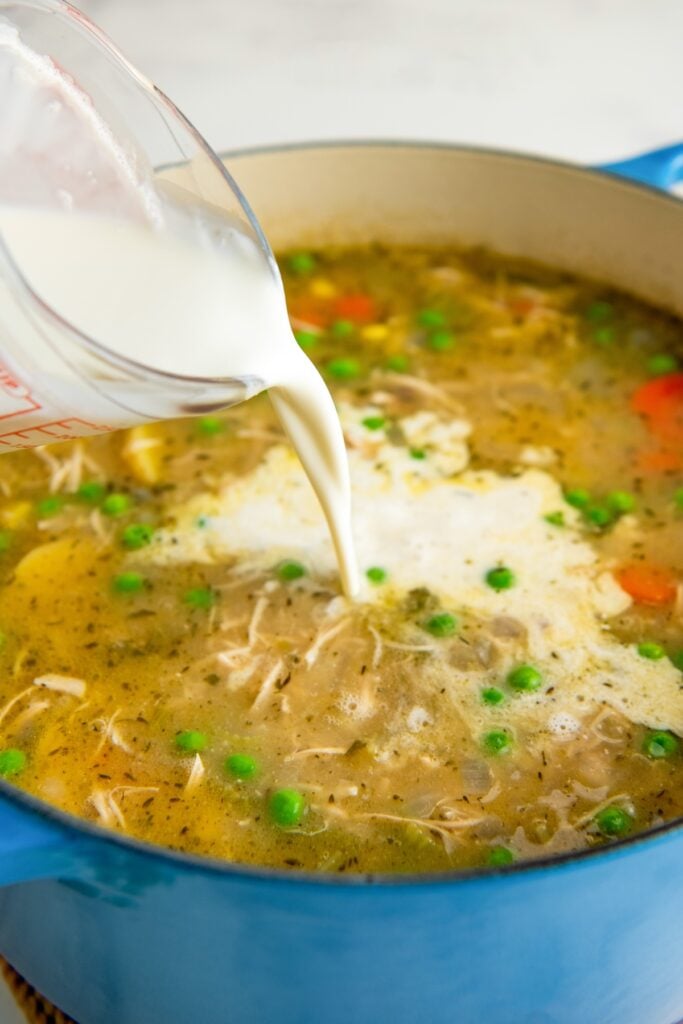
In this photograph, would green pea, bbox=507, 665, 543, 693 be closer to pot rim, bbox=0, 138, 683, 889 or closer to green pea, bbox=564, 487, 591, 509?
green pea, bbox=564, 487, 591, 509

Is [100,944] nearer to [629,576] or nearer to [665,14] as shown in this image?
[629,576]

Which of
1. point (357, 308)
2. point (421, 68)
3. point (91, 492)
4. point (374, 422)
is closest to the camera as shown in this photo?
point (91, 492)

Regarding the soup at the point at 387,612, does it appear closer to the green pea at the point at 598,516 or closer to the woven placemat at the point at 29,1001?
the green pea at the point at 598,516

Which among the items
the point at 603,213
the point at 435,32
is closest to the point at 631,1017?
the point at 603,213

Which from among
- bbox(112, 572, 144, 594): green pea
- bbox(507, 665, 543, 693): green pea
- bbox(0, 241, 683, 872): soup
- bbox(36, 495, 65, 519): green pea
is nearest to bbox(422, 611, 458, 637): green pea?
bbox(0, 241, 683, 872): soup

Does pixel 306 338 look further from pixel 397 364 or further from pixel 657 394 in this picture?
pixel 657 394

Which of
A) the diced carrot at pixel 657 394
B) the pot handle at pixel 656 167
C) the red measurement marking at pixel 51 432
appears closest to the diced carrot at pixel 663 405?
the diced carrot at pixel 657 394

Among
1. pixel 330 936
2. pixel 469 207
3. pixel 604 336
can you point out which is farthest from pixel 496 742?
pixel 469 207
